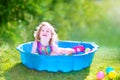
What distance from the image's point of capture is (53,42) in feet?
12.2

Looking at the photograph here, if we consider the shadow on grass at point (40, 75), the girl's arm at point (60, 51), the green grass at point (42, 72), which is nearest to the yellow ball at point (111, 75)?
the green grass at point (42, 72)

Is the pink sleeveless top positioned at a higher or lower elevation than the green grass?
higher

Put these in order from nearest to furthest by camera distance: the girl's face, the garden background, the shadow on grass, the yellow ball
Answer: the yellow ball
the shadow on grass
the garden background
the girl's face

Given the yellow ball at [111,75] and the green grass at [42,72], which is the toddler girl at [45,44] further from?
the yellow ball at [111,75]

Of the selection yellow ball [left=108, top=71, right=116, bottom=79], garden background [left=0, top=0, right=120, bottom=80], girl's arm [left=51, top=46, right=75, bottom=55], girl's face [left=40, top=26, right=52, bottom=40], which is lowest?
garden background [left=0, top=0, right=120, bottom=80]

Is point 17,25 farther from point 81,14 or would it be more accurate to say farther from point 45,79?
point 81,14

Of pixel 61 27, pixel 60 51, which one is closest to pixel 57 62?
pixel 60 51

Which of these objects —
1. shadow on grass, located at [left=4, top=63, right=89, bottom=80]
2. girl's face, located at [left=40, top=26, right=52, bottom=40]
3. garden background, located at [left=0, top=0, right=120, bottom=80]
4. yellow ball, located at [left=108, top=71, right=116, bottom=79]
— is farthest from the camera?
girl's face, located at [left=40, top=26, right=52, bottom=40]


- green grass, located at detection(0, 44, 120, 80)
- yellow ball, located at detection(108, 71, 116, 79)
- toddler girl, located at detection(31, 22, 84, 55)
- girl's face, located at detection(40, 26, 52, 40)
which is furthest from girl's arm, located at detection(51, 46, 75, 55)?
yellow ball, located at detection(108, 71, 116, 79)

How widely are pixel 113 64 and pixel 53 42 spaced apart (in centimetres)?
76

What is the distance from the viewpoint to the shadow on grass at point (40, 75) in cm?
331

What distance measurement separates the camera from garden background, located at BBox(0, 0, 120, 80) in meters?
3.47

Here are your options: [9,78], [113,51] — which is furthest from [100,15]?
[9,78]

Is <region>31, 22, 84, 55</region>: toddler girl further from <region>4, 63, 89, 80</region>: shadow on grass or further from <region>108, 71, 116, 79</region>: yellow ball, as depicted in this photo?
<region>108, 71, 116, 79</region>: yellow ball
